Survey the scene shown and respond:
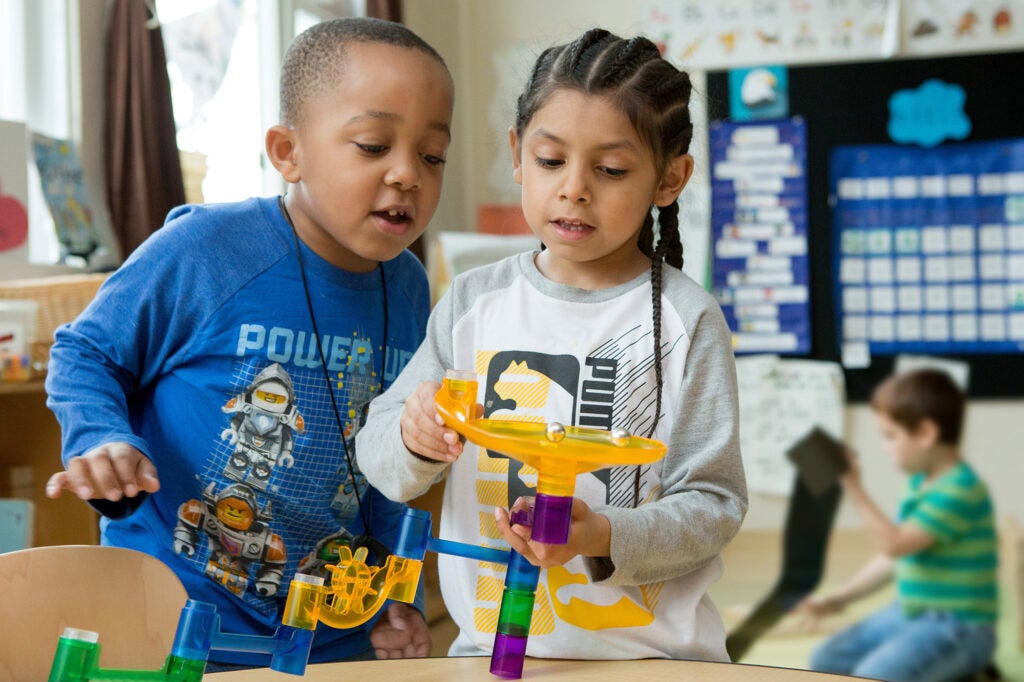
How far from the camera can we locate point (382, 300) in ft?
4.47

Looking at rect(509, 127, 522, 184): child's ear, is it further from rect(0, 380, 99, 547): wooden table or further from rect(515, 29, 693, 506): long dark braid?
rect(0, 380, 99, 547): wooden table

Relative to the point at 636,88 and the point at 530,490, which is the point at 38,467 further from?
the point at 636,88

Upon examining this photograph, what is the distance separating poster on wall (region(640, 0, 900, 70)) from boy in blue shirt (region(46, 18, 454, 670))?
332 cm

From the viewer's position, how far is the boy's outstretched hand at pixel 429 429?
2.97 ft

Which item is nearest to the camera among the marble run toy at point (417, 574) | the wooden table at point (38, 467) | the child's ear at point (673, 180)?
the marble run toy at point (417, 574)

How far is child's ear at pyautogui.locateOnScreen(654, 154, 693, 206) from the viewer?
1150mm

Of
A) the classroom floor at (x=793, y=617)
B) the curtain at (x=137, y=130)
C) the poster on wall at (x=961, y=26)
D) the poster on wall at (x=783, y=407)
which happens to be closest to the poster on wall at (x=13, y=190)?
the curtain at (x=137, y=130)

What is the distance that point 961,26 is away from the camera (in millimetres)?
4262

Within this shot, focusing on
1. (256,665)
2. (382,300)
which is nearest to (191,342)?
(382,300)

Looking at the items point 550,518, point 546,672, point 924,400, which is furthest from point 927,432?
point 550,518

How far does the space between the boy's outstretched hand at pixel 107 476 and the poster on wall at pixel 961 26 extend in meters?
3.98

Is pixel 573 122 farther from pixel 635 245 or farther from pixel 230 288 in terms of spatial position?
pixel 230 288

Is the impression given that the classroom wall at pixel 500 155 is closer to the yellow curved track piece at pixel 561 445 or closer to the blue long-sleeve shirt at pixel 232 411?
the blue long-sleeve shirt at pixel 232 411

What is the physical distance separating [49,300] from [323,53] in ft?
4.22
